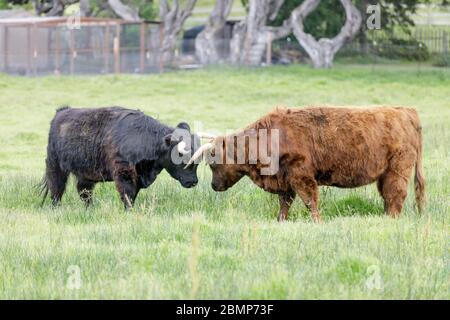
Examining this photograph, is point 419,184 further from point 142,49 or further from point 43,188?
point 142,49

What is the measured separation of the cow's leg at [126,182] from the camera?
478 inches

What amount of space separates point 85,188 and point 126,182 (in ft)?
3.17

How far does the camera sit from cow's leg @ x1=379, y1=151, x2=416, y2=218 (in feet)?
36.2

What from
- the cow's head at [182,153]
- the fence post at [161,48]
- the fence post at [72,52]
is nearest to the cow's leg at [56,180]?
the cow's head at [182,153]

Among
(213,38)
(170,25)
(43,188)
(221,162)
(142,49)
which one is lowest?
(43,188)

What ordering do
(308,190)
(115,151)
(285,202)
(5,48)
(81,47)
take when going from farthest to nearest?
(81,47) → (5,48) → (115,151) → (285,202) → (308,190)

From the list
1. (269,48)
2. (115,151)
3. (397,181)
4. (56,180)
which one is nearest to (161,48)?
(269,48)

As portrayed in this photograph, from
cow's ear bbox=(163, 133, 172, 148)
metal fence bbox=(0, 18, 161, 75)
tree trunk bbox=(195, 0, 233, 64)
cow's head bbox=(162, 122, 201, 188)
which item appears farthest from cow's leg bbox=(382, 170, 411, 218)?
tree trunk bbox=(195, 0, 233, 64)

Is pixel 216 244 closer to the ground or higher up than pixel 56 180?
higher up

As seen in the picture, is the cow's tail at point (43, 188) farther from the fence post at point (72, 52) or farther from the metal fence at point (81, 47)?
the fence post at point (72, 52)

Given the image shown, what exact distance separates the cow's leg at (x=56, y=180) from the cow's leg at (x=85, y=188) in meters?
0.21

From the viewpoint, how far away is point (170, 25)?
145 ft
